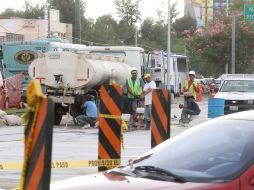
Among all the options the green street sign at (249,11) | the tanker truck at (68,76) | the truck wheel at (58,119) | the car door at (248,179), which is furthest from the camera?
the green street sign at (249,11)

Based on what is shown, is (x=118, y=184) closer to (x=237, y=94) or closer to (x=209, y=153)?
(x=209, y=153)

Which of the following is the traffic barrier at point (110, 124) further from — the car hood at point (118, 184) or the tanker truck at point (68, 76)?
the tanker truck at point (68, 76)

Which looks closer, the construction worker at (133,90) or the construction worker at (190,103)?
the construction worker at (133,90)

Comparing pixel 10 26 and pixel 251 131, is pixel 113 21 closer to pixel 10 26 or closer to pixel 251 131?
pixel 10 26

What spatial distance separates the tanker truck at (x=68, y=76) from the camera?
69.5ft

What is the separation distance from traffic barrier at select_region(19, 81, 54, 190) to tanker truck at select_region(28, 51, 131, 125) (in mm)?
15479

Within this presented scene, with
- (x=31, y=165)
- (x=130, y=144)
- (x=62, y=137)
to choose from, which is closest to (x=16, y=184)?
(x=31, y=165)

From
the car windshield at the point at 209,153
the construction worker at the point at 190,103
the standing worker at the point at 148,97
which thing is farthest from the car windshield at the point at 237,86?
the car windshield at the point at 209,153

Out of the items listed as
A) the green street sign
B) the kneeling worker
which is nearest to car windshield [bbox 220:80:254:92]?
the kneeling worker

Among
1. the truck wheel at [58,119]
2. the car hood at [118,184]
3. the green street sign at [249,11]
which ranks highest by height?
the green street sign at [249,11]

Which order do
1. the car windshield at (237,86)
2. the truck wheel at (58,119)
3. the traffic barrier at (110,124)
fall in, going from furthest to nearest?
1. the car windshield at (237,86)
2. the truck wheel at (58,119)
3. the traffic barrier at (110,124)

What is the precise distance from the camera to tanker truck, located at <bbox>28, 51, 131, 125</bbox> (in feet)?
69.5

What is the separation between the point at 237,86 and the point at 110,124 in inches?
598

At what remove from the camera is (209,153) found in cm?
568
